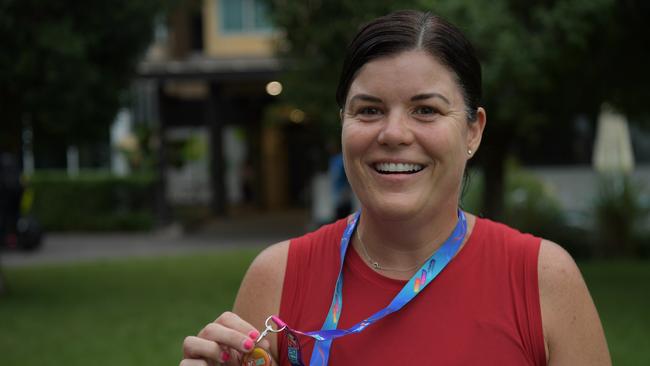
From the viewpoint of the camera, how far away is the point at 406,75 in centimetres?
183

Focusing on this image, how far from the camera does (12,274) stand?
42.0 ft

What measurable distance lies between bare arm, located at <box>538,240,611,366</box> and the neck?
253mm

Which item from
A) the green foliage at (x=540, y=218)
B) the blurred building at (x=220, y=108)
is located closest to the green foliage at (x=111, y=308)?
the green foliage at (x=540, y=218)

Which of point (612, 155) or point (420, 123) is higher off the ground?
point (420, 123)

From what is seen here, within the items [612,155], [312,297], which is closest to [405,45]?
[312,297]

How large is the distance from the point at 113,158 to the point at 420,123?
2312 cm

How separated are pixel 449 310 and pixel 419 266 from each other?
14cm

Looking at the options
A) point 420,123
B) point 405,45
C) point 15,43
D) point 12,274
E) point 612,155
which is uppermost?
point 15,43

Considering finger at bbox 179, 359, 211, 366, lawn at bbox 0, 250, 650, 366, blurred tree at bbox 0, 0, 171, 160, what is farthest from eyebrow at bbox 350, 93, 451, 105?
blurred tree at bbox 0, 0, 171, 160

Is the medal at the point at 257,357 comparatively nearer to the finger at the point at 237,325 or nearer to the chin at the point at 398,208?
the finger at the point at 237,325

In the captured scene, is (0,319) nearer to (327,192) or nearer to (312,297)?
(312,297)

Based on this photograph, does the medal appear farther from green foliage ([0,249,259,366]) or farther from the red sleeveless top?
green foliage ([0,249,259,366])

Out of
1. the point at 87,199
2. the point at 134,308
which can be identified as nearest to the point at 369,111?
the point at 134,308

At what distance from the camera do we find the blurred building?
21047mm
